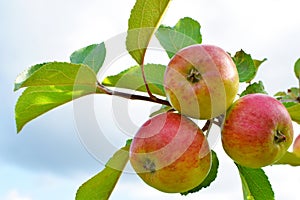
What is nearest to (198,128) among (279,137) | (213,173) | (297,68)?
(279,137)

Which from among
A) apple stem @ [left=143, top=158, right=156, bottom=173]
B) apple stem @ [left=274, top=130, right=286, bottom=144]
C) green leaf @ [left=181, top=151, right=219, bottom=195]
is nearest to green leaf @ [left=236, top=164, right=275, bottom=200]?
green leaf @ [left=181, top=151, right=219, bottom=195]

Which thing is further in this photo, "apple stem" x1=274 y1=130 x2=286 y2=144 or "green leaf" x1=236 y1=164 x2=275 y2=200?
"green leaf" x1=236 y1=164 x2=275 y2=200

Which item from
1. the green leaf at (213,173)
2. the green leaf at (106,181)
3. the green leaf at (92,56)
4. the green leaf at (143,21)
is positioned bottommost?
the green leaf at (213,173)

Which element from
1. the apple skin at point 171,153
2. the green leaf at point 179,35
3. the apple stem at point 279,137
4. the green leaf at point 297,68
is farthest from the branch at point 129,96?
the green leaf at point 297,68

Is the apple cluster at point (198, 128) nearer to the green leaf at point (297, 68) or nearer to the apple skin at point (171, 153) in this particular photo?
the apple skin at point (171, 153)

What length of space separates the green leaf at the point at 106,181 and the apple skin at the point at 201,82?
31 cm

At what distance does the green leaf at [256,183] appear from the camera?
171 cm

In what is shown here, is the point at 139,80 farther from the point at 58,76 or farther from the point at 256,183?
the point at 256,183

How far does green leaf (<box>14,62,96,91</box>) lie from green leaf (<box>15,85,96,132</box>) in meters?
0.05

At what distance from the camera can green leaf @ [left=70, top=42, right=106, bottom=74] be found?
153 cm

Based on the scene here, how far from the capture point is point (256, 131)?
53.3 inches

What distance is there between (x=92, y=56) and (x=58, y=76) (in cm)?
23

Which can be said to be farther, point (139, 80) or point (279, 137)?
point (139, 80)

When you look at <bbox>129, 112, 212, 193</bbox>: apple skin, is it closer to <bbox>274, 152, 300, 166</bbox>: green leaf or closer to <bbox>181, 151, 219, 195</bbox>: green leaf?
<bbox>181, 151, 219, 195</bbox>: green leaf
